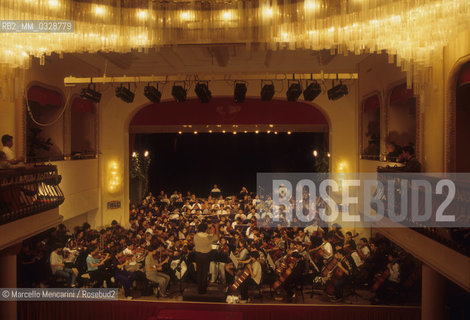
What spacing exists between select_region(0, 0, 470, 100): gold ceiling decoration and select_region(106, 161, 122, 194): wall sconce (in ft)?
22.5

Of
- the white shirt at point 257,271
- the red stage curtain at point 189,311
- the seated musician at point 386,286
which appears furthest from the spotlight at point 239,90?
the seated musician at point 386,286

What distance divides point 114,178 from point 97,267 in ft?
16.3

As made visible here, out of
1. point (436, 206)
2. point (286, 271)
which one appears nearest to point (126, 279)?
point (286, 271)

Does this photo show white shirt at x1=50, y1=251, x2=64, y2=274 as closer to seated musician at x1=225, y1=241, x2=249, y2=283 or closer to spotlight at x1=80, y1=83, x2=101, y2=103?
spotlight at x1=80, y1=83, x2=101, y2=103

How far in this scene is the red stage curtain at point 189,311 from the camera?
677 centimetres

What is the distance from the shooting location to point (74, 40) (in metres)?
5.18

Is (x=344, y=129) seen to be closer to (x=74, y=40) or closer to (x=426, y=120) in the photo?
(x=426, y=120)

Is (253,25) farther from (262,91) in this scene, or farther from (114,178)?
(114,178)

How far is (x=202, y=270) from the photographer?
7.21m

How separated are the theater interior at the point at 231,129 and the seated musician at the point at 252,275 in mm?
32

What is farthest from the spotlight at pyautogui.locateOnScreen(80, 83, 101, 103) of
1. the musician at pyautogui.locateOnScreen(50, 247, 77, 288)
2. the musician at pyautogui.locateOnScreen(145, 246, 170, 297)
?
the musician at pyautogui.locateOnScreen(145, 246, 170, 297)

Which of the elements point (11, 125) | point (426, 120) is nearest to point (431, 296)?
point (426, 120)

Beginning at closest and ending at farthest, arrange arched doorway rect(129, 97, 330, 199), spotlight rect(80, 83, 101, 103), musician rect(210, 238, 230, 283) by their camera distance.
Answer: spotlight rect(80, 83, 101, 103) → musician rect(210, 238, 230, 283) → arched doorway rect(129, 97, 330, 199)

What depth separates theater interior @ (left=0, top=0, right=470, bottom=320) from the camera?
190 inches
